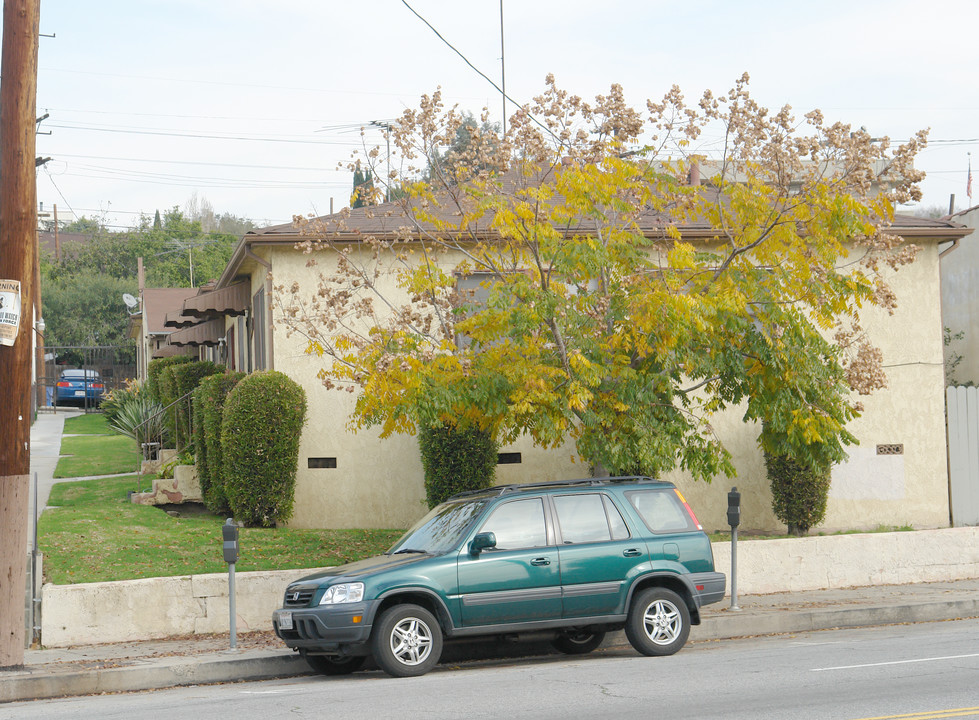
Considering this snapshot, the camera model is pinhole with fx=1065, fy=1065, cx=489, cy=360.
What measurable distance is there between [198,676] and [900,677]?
6.41 meters

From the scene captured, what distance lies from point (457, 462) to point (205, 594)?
479cm

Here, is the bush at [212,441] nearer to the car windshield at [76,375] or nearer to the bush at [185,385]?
the bush at [185,385]

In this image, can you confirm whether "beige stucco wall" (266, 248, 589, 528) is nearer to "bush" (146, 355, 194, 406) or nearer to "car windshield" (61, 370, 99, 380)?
"bush" (146, 355, 194, 406)

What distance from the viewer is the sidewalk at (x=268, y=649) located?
9938mm

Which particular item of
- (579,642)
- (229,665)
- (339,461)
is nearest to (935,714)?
(579,642)

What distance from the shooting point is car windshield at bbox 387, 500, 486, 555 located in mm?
10305

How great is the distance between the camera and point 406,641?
A: 9727 millimetres

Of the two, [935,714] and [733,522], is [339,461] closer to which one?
[733,522]

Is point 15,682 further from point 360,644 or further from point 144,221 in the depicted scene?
point 144,221

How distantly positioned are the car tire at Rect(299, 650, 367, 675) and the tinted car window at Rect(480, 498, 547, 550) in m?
1.82

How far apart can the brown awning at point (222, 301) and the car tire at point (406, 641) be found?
10855 mm

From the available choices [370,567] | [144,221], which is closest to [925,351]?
[370,567]

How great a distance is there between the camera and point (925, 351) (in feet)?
61.6

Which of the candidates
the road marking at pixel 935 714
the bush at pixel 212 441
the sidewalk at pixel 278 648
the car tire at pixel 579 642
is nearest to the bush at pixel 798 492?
the sidewalk at pixel 278 648
